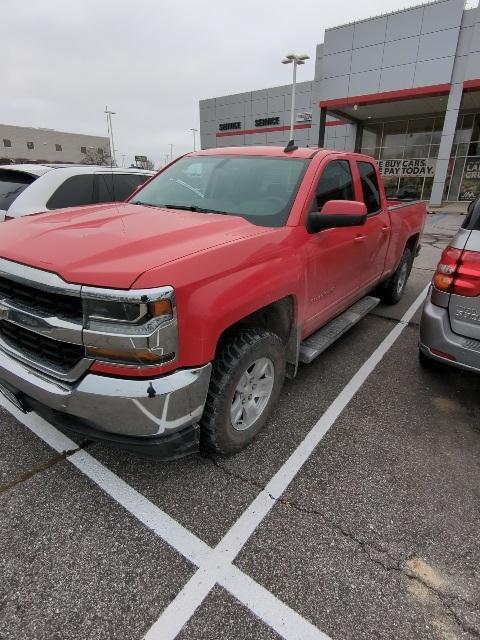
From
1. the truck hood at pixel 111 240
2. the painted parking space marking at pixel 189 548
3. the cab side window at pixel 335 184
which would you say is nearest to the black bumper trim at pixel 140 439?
the painted parking space marking at pixel 189 548

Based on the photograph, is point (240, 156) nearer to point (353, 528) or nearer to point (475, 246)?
point (475, 246)

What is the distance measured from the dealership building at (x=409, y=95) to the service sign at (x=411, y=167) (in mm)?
57

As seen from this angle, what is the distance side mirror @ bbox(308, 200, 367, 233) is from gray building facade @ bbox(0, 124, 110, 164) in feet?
263

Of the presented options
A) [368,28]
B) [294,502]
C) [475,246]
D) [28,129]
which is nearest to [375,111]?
[368,28]

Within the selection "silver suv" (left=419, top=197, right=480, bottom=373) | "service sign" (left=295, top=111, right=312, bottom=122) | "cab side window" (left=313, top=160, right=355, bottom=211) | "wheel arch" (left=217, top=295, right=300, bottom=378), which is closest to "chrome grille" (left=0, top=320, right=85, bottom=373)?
"wheel arch" (left=217, top=295, right=300, bottom=378)

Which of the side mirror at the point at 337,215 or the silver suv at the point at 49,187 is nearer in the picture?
the side mirror at the point at 337,215

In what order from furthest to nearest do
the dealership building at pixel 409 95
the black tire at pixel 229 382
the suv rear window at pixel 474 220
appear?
the dealership building at pixel 409 95, the suv rear window at pixel 474 220, the black tire at pixel 229 382

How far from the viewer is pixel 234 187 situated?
323 cm

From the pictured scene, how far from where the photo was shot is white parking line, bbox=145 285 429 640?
171 centimetres

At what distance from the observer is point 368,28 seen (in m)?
19.9

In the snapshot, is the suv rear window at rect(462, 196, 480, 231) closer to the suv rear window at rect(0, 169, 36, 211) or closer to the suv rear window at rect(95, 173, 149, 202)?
the suv rear window at rect(95, 173, 149, 202)

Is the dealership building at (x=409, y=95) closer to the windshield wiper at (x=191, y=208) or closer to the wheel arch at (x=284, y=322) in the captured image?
the windshield wiper at (x=191, y=208)

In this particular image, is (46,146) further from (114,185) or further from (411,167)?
(114,185)

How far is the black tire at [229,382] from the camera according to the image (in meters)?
2.28
